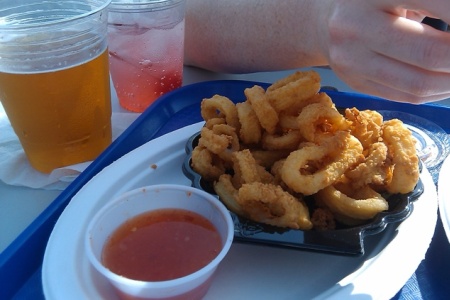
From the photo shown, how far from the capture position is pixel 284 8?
62.1 inches

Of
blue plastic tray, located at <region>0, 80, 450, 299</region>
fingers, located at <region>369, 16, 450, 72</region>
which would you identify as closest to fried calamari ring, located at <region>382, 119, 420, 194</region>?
fingers, located at <region>369, 16, 450, 72</region>

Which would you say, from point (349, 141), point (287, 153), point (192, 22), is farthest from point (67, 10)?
point (349, 141)

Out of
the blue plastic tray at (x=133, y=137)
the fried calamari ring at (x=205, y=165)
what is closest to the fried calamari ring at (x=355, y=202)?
the fried calamari ring at (x=205, y=165)

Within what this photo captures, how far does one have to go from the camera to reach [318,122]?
1.05 meters

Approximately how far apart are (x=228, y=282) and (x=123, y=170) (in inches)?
16.0

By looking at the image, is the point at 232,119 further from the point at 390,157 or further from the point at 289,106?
the point at 390,157

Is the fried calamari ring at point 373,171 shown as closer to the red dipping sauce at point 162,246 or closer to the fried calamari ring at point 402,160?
the fried calamari ring at point 402,160

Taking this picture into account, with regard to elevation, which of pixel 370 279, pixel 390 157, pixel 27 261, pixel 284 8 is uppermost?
pixel 284 8

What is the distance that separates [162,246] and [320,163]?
360 millimetres

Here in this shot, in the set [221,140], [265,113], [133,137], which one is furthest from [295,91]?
[133,137]

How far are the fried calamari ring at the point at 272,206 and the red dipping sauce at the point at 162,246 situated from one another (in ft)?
0.27

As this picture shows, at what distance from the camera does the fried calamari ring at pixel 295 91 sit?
1069 mm

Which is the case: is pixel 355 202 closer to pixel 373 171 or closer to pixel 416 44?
pixel 373 171

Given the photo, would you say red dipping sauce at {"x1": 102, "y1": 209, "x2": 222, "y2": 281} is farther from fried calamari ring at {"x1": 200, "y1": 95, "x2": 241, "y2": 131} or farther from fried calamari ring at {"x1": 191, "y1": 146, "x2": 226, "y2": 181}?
fried calamari ring at {"x1": 200, "y1": 95, "x2": 241, "y2": 131}
